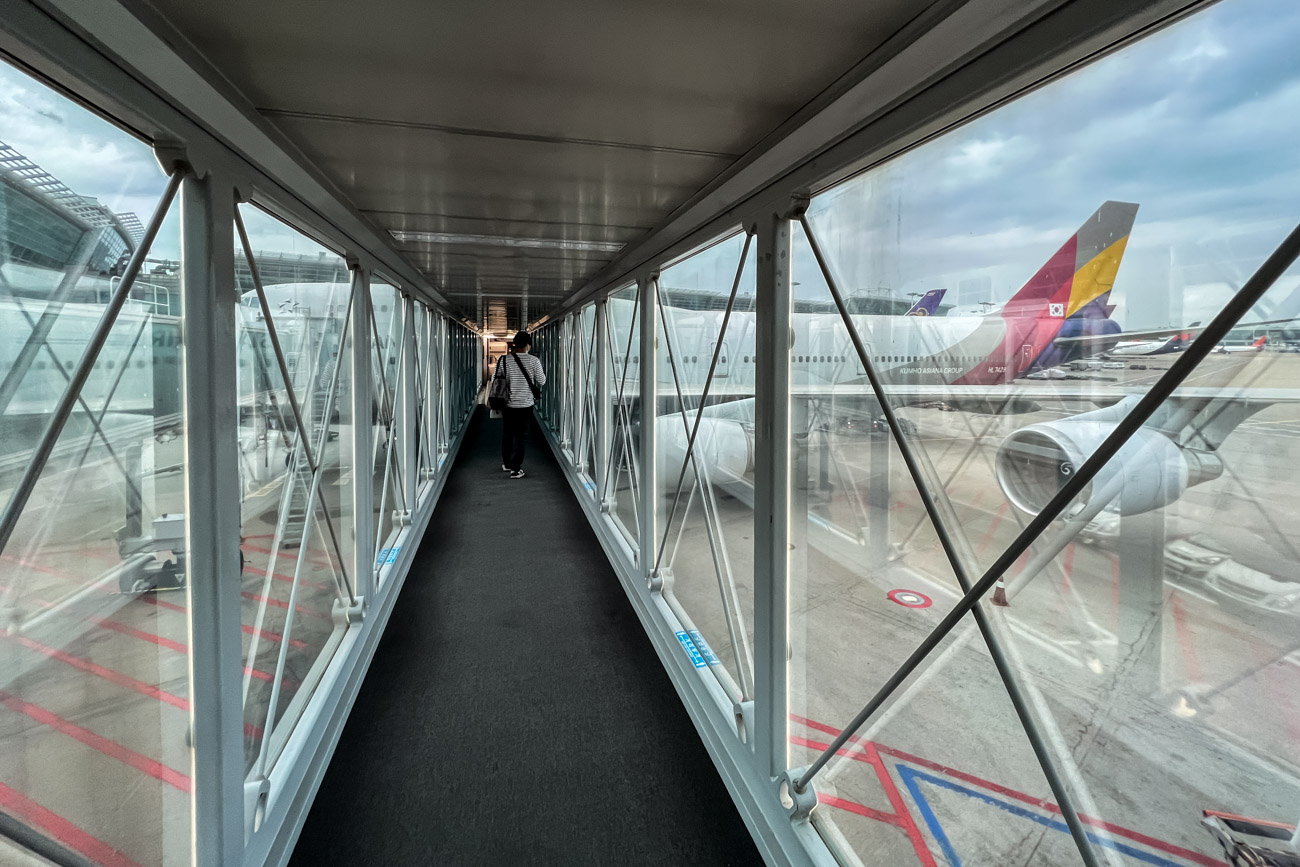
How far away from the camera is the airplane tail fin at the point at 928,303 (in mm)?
838

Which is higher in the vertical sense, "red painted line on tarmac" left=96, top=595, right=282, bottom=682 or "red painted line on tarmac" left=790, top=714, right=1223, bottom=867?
"red painted line on tarmac" left=96, top=595, right=282, bottom=682

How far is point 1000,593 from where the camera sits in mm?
749

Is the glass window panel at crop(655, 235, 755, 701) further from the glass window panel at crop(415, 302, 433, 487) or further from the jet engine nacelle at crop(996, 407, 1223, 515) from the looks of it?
the glass window panel at crop(415, 302, 433, 487)

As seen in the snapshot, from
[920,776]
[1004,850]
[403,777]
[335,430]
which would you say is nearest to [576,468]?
[335,430]

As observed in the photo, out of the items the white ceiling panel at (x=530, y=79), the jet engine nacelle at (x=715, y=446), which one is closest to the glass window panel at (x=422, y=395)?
the jet engine nacelle at (x=715, y=446)

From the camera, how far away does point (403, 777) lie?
1.42m

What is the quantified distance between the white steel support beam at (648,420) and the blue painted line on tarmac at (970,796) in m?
1.16

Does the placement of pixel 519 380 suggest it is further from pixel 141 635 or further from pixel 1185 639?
pixel 1185 639

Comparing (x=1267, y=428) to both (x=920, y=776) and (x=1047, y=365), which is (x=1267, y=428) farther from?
(x=920, y=776)

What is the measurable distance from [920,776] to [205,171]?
1.88 meters

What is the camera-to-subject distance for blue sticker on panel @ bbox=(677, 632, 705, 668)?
5.70ft

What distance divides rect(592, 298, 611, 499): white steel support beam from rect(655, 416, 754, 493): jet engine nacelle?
1014 millimetres

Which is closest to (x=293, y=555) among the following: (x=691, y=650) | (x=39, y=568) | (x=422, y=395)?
(x=39, y=568)

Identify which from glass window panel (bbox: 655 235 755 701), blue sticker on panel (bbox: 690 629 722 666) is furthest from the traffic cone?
blue sticker on panel (bbox: 690 629 722 666)
